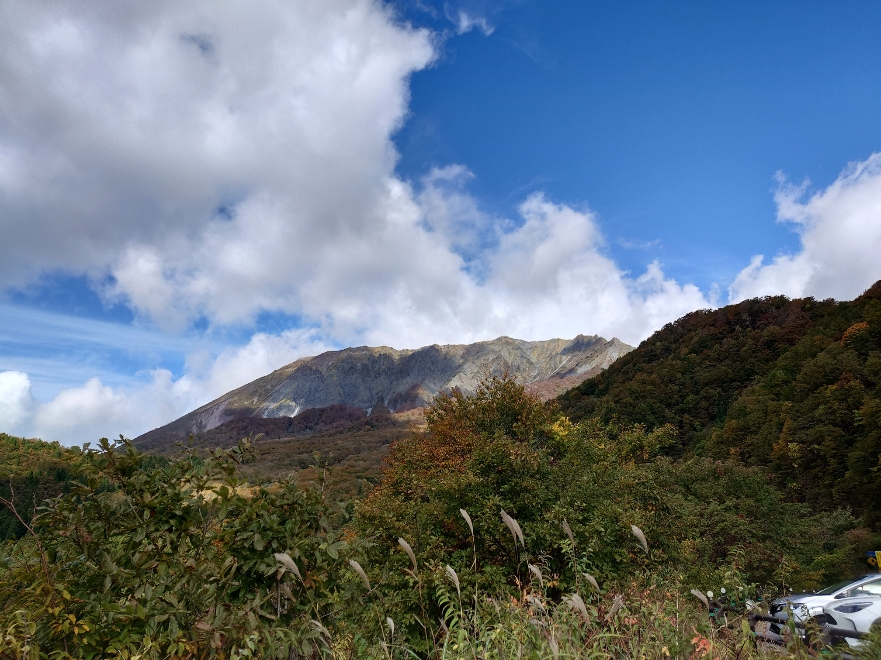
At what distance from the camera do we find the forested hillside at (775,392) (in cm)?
2809

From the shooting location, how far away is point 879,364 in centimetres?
2911

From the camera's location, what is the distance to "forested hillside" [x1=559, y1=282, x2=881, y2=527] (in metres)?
28.1

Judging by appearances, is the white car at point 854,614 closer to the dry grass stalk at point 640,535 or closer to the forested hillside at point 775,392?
the dry grass stalk at point 640,535

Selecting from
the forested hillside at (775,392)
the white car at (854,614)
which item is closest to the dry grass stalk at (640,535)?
the white car at (854,614)

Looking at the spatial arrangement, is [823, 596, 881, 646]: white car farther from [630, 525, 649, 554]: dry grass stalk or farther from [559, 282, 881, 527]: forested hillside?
A: [559, 282, 881, 527]: forested hillside

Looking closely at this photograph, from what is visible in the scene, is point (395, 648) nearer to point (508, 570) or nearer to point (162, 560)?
point (162, 560)

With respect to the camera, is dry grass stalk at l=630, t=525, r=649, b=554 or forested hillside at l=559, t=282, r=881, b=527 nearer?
dry grass stalk at l=630, t=525, r=649, b=554

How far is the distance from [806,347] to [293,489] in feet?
177

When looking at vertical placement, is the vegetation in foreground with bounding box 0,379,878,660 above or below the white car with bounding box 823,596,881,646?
above

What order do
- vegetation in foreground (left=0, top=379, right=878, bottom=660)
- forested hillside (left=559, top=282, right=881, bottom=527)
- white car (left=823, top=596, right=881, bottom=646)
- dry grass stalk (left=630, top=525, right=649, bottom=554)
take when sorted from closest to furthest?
dry grass stalk (left=630, top=525, right=649, bottom=554) < vegetation in foreground (left=0, top=379, right=878, bottom=660) < white car (left=823, top=596, right=881, bottom=646) < forested hillside (left=559, top=282, right=881, bottom=527)

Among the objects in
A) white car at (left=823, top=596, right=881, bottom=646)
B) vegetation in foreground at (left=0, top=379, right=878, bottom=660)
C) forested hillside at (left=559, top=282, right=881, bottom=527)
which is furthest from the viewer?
forested hillside at (left=559, top=282, right=881, bottom=527)

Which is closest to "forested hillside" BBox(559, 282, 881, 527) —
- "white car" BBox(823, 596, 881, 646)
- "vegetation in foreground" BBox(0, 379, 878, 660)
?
"white car" BBox(823, 596, 881, 646)

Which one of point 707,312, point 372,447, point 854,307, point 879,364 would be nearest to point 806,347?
point 854,307

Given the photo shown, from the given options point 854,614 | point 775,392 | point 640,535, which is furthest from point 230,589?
point 775,392
